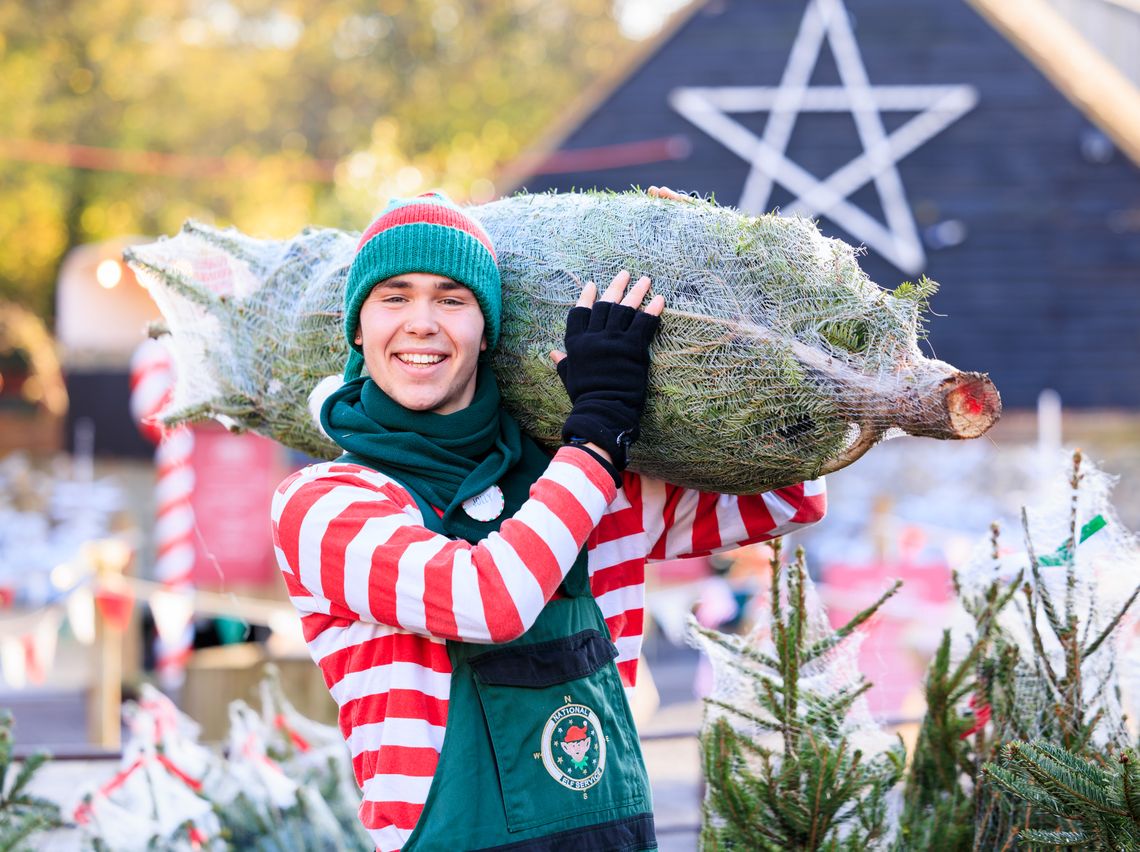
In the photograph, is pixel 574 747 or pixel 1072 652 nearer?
pixel 574 747

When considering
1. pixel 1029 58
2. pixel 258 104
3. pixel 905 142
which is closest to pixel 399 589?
pixel 905 142

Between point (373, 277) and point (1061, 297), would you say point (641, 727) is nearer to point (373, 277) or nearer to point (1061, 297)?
point (373, 277)

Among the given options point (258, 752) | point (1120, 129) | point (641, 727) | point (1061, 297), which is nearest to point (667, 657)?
point (641, 727)

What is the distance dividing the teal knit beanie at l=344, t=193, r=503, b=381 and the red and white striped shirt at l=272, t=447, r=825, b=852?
29 cm

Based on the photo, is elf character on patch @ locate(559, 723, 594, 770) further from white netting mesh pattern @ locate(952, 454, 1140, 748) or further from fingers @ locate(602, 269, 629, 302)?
white netting mesh pattern @ locate(952, 454, 1140, 748)

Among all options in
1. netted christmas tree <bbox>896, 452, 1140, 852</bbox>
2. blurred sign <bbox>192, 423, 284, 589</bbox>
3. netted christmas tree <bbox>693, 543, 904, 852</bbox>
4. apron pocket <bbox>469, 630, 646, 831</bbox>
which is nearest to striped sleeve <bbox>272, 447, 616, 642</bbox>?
apron pocket <bbox>469, 630, 646, 831</bbox>

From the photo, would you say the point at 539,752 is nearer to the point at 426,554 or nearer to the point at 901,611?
the point at 426,554

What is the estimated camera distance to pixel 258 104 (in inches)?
853

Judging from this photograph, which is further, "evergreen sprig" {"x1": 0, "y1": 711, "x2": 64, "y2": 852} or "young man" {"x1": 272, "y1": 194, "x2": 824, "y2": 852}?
"evergreen sprig" {"x1": 0, "y1": 711, "x2": 64, "y2": 852}

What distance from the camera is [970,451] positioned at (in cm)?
1408

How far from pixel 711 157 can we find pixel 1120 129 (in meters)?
3.95

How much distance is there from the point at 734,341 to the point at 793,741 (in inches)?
32.6

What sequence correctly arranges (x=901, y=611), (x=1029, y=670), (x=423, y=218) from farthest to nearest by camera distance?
(x=901, y=611) < (x=1029, y=670) < (x=423, y=218)

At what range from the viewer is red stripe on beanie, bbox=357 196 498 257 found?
1.95 metres
